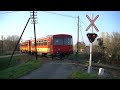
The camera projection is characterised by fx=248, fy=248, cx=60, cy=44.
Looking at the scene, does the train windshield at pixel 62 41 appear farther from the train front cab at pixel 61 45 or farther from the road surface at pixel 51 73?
the road surface at pixel 51 73

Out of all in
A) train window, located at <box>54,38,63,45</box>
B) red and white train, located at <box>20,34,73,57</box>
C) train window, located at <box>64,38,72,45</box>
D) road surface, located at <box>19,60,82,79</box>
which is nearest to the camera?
road surface, located at <box>19,60,82,79</box>

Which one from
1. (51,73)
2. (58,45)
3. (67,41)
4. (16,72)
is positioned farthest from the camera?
(67,41)

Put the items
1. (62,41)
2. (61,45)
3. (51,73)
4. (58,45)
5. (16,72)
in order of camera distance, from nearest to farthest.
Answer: (51,73) → (16,72) → (58,45) → (61,45) → (62,41)

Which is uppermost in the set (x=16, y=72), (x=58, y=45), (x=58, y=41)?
(x=58, y=41)

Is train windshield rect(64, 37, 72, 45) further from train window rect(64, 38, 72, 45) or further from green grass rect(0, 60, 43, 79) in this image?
green grass rect(0, 60, 43, 79)

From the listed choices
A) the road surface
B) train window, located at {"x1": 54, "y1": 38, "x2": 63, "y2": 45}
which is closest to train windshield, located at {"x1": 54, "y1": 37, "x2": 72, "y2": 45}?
train window, located at {"x1": 54, "y1": 38, "x2": 63, "y2": 45}

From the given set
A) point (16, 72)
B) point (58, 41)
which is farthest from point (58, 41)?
point (16, 72)

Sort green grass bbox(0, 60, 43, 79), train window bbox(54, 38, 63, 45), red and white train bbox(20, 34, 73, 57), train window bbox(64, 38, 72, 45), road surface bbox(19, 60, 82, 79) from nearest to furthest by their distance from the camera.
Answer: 1. road surface bbox(19, 60, 82, 79)
2. green grass bbox(0, 60, 43, 79)
3. red and white train bbox(20, 34, 73, 57)
4. train window bbox(54, 38, 63, 45)
5. train window bbox(64, 38, 72, 45)

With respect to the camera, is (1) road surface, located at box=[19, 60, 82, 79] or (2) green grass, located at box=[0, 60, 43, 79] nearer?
(1) road surface, located at box=[19, 60, 82, 79]

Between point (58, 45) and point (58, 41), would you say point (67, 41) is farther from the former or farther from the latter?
point (58, 45)

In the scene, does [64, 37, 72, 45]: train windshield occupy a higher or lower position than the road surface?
higher

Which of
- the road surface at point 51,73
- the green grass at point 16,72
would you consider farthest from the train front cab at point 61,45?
the road surface at point 51,73

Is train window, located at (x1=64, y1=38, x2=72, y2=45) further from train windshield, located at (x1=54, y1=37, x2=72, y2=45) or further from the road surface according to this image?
the road surface

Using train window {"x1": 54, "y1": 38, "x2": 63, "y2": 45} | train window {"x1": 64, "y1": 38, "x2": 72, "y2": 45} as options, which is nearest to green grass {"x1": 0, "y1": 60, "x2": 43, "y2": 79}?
train window {"x1": 54, "y1": 38, "x2": 63, "y2": 45}
